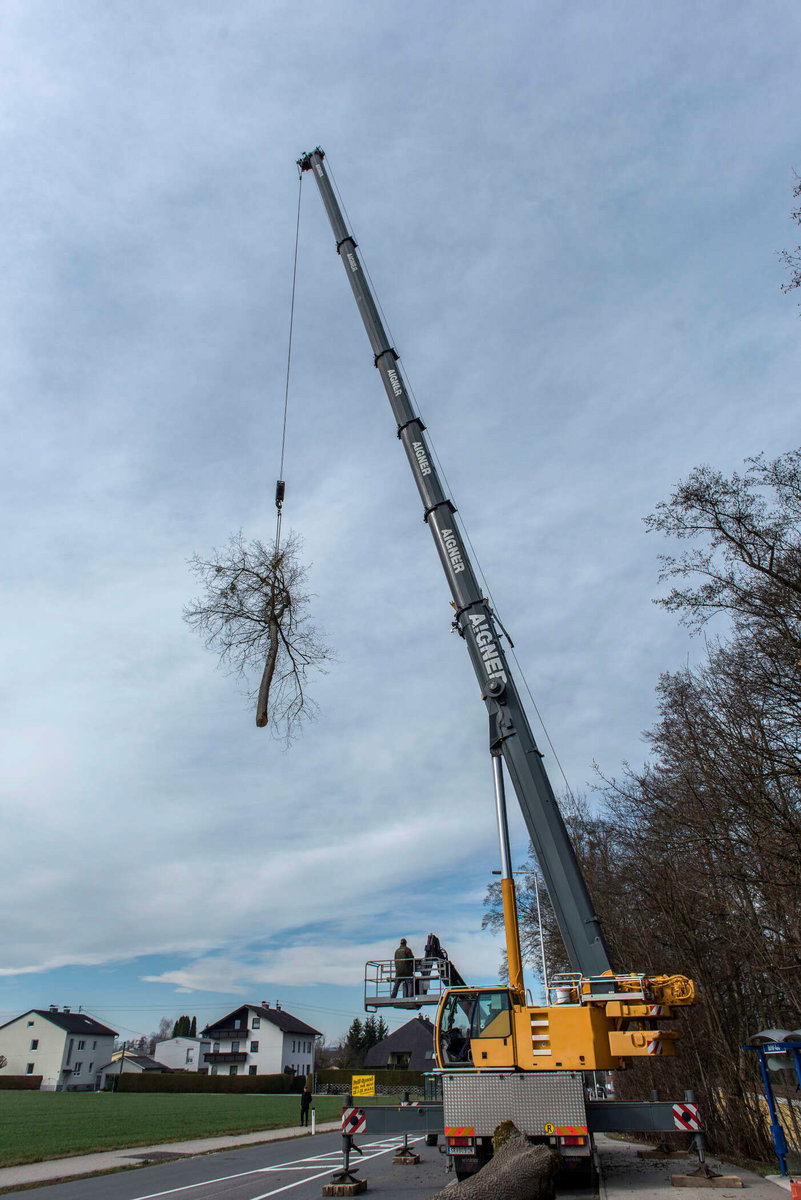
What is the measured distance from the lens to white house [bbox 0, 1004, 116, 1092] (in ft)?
247

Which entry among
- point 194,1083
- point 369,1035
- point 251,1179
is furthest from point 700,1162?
point 369,1035

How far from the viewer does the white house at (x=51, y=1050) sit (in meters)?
75.4

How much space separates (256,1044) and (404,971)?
83388mm

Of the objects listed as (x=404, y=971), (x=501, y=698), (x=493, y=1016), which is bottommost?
(x=493, y=1016)

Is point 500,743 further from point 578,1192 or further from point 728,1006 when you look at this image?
point 728,1006

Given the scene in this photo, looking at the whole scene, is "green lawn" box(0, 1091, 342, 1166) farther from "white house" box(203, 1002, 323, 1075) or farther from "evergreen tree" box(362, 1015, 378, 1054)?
"white house" box(203, 1002, 323, 1075)

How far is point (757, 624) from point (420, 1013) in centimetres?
827

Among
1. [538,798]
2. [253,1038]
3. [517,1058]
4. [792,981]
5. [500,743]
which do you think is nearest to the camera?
[517,1058]

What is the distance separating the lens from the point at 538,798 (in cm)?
1055

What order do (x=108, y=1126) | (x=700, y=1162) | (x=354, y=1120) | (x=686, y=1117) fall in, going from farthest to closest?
(x=108, y=1126)
(x=354, y=1120)
(x=700, y=1162)
(x=686, y=1117)

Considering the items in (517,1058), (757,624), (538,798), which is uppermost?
(757,624)

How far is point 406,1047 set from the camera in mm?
69625

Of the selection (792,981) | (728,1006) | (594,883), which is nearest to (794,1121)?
(792,981)

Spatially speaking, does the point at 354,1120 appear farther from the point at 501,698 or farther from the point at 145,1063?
the point at 145,1063
